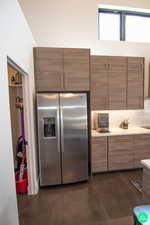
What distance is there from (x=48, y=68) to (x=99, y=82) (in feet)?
3.64

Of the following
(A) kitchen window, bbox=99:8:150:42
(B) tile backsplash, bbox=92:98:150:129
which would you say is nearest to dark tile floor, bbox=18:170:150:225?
(B) tile backsplash, bbox=92:98:150:129

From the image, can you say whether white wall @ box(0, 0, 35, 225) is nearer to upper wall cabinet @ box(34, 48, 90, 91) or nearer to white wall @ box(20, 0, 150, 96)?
upper wall cabinet @ box(34, 48, 90, 91)

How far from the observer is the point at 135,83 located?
3.27 meters

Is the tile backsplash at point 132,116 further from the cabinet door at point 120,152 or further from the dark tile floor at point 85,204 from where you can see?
the dark tile floor at point 85,204

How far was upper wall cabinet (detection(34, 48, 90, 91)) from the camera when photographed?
8.77ft

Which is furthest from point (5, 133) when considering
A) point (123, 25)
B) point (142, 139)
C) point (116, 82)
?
point (123, 25)

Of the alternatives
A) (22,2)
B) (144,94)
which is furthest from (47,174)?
(22,2)

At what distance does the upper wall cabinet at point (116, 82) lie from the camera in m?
3.10

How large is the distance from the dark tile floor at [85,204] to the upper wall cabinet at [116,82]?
61.0 inches

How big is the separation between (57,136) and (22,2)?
292cm

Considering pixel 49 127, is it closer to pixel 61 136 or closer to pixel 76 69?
pixel 61 136

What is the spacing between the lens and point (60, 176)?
2631 mm

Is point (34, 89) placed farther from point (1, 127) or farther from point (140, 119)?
point (140, 119)

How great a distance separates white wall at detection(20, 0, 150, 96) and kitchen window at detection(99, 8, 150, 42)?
7.4 inches
